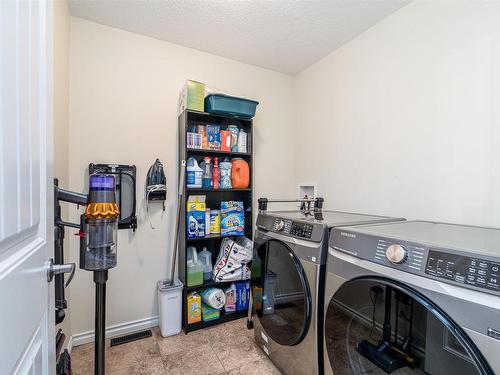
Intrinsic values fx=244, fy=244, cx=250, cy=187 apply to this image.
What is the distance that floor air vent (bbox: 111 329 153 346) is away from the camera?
1.88 metres

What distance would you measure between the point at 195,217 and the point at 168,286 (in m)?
0.60

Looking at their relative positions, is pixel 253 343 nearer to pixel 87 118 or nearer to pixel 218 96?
pixel 218 96

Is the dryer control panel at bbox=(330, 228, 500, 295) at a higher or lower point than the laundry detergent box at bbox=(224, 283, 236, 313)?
higher

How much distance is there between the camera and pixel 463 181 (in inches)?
56.5

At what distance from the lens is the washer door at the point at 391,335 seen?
2.42 ft

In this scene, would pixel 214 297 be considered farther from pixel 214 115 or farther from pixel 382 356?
pixel 214 115

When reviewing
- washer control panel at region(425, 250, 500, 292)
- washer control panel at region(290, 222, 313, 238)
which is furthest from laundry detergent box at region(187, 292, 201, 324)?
washer control panel at region(425, 250, 500, 292)

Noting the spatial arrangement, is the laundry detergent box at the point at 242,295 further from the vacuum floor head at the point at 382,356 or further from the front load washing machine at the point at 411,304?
the vacuum floor head at the point at 382,356

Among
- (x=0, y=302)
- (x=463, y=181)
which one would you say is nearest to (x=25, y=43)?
(x=0, y=302)

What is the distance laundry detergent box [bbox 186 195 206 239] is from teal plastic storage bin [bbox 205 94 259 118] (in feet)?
2.50

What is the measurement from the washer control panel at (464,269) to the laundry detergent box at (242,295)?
1.71 metres

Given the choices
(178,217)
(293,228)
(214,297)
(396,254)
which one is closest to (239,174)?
(178,217)

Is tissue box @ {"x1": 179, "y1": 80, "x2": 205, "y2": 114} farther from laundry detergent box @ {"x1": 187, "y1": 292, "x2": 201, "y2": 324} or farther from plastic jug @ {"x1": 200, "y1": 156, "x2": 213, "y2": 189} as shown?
laundry detergent box @ {"x1": 187, "y1": 292, "x2": 201, "y2": 324}

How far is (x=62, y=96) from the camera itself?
166 cm
